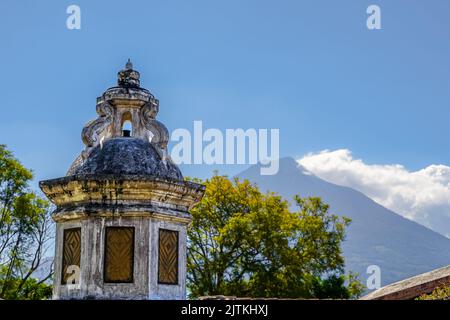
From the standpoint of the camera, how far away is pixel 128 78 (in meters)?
8.01

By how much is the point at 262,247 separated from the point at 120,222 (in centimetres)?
2350

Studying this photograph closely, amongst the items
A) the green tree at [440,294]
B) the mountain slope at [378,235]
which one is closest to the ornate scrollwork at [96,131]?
the green tree at [440,294]

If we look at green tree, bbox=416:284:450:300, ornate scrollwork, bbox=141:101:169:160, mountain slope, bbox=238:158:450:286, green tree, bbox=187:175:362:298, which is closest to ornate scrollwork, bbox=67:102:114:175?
ornate scrollwork, bbox=141:101:169:160

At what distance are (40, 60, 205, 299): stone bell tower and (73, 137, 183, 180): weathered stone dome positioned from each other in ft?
0.03

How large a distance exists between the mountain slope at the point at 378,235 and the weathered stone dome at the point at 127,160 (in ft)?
319

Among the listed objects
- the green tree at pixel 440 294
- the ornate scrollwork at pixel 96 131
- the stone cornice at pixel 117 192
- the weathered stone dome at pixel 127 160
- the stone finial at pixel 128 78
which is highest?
the stone finial at pixel 128 78

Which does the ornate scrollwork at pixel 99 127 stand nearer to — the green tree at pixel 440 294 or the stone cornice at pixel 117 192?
the stone cornice at pixel 117 192

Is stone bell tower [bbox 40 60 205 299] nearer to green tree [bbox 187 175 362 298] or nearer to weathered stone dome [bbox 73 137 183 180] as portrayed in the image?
weathered stone dome [bbox 73 137 183 180]

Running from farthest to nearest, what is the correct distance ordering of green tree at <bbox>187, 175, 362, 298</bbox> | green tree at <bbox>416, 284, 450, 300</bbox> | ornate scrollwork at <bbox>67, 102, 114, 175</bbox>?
green tree at <bbox>187, 175, 362, 298</bbox> < green tree at <bbox>416, 284, 450, 300</bbox> < ornate scrollwork at <bbox>67, 102, 114, 175</bbox>

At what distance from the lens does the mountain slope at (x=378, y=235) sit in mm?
122750

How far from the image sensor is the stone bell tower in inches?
275

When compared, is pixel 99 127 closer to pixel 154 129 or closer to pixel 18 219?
pixel 154 129

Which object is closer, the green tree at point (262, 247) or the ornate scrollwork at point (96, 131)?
the ornate scrollwork at point (96, 131)
